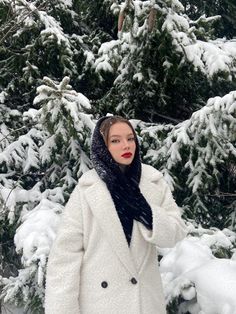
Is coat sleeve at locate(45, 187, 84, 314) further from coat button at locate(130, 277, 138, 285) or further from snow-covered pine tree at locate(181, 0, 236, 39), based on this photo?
snow-covered pine tree at locate(181, 0, 236, 39)

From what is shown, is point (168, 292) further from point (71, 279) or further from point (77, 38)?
point (77, 38)

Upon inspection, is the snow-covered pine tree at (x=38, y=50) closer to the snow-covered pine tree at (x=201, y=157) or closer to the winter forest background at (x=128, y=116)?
the winter forest background at (x=128, y=116)

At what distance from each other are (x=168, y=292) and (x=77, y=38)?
3.65 m

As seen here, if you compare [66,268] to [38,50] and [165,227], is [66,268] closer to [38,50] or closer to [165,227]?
[165,227]

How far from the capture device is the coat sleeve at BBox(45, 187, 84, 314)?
239 centimetres

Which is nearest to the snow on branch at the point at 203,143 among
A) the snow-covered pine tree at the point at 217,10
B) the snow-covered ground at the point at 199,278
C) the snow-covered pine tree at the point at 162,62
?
the snow-covered pine tree at the point at 162,62

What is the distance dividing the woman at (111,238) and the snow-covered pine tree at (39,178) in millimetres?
1145

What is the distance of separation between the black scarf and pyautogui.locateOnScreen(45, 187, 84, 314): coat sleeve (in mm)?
224

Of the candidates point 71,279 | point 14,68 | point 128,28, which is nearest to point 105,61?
point 128,28

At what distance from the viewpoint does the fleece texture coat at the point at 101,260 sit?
2.41 m

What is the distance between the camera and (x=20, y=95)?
19.6 feet

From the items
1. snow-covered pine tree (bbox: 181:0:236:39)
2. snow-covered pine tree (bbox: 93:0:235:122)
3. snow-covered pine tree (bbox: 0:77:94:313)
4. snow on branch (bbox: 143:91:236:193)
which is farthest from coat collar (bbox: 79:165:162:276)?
snow-covered pine tree (bbox: 181:0:236:39)

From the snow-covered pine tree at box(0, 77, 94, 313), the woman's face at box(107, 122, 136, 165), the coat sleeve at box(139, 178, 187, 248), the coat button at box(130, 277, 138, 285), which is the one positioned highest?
the woman's face at box(107, 122, 136, 165)

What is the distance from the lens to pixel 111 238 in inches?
96.0
